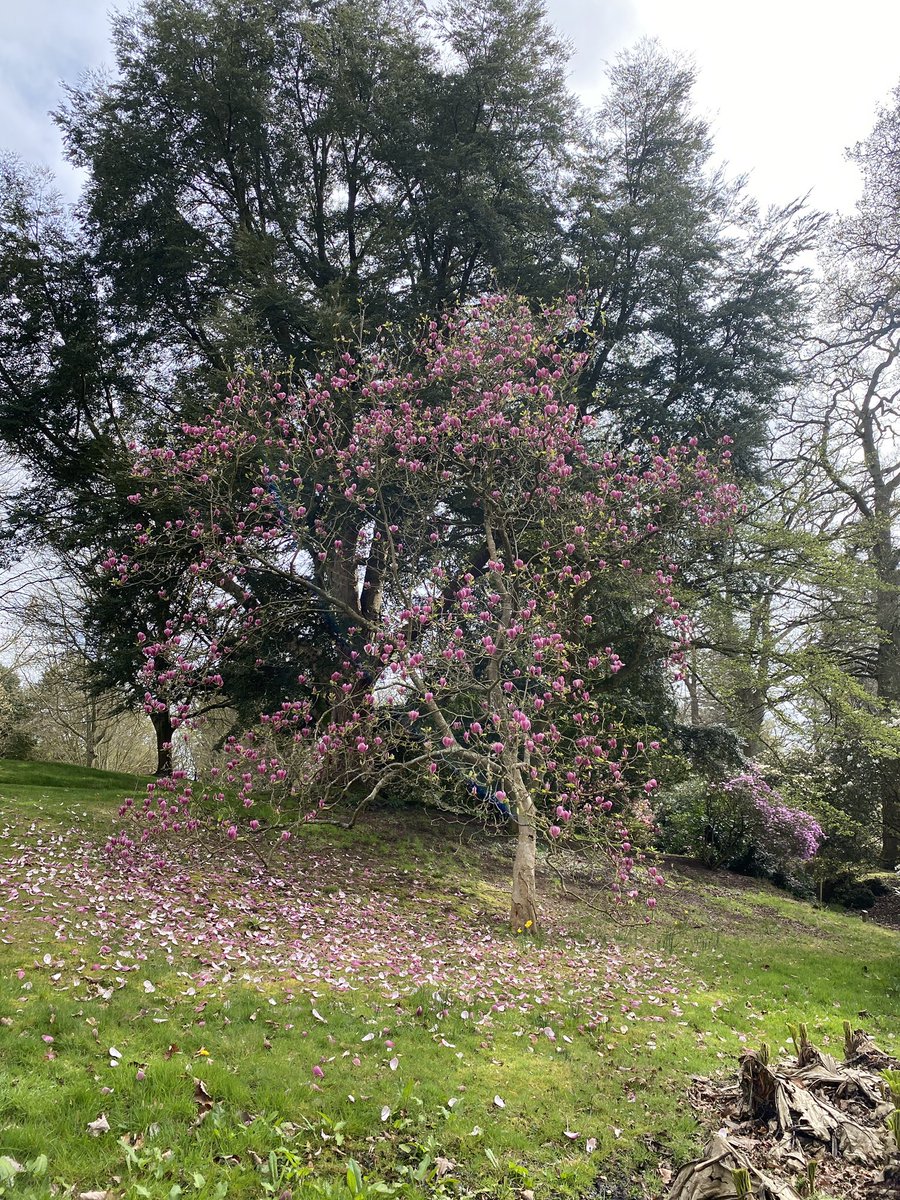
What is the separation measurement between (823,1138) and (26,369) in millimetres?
17554

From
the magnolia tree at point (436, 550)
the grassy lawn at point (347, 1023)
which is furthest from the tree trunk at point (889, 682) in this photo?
the magnolia tree at point (436, 550)

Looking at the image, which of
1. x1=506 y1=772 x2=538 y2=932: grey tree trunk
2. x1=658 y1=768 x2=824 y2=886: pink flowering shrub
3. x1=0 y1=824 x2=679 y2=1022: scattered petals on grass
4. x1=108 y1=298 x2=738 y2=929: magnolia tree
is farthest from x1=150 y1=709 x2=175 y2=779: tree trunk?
x1=658 y1=768 x2=824 y2=886: pink flowering shrub

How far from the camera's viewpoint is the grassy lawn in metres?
3.65

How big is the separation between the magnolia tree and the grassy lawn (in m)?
1.16

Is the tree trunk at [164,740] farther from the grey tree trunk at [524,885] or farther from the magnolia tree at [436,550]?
the grey tree trunk at [524,885]

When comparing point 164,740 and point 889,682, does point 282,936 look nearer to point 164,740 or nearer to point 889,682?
point 164,740

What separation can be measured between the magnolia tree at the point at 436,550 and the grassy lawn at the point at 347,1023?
1156 mm

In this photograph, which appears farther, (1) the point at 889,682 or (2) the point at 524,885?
(1) the point at 889,682

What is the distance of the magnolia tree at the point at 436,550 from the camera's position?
8.79 meters

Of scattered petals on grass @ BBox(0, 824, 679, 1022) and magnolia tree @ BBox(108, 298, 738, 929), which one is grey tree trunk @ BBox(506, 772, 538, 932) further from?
scattered petals on grass @ BBox(0, 824, 679, 1022)

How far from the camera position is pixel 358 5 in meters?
14.0

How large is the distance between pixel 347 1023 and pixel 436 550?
7718 millimetres

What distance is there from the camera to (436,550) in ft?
39.0

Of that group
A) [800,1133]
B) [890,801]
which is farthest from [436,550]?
[890,801]
